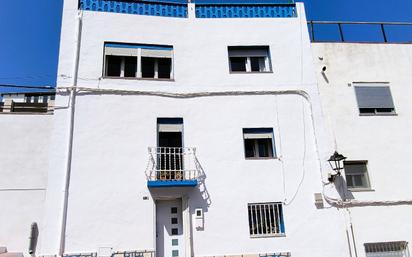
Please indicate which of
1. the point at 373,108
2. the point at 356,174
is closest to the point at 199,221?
the point at 356,174

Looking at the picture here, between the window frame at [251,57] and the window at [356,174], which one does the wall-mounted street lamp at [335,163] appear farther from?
the window frame at [251,57]

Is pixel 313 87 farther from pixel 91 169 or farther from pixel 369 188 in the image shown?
pixel 91 169

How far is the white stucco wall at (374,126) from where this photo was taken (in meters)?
9.14

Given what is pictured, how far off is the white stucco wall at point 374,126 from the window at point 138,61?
4921 millimetres

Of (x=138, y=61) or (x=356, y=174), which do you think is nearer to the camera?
(x=356, y=174)

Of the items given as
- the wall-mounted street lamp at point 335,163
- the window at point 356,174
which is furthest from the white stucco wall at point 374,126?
the wall-mounted street lamp at point 335,163

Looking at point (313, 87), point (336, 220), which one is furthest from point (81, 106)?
point (336, 220)

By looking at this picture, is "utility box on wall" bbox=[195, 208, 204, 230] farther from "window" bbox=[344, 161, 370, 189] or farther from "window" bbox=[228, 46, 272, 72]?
"window" bbox=[228, 46, 272, 72]

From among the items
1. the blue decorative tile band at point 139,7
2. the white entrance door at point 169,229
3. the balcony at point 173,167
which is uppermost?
the blue decorative tile band at point 139,7

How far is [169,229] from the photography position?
8.73 metres

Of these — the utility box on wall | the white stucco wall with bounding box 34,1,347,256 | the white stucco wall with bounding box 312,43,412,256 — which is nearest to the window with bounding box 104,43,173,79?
the white stucco wall with bounding box 34,1,347,256

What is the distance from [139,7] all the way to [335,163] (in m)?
7.80

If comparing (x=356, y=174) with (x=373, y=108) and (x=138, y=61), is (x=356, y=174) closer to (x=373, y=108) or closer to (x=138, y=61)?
(x=373, y=108)

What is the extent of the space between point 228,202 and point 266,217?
3.81ft
